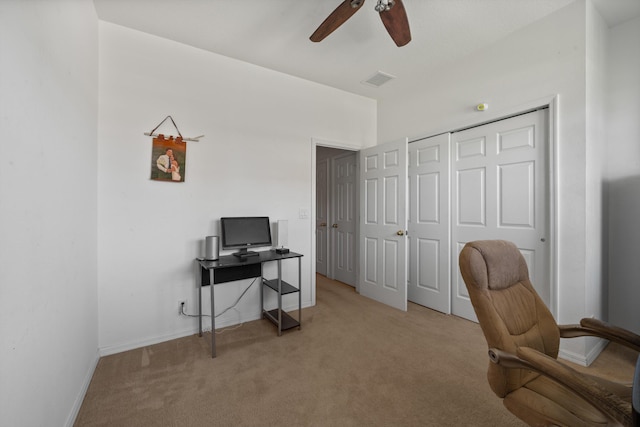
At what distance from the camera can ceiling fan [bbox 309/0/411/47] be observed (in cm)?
174

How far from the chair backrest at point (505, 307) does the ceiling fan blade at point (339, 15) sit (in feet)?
5.49

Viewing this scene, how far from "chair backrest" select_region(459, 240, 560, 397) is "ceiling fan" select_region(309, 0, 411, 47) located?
158 cm

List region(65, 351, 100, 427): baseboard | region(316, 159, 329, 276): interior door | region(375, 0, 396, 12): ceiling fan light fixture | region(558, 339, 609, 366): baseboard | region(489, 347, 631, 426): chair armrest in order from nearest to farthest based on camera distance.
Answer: region(489, 347, 631, 426): chair armrest
region(65, 351, 100, 427): baseboard
region(375, 0, 396, 12): ceiling fan light fixture
region(558, 339, 609, 366): baseboard
region(316, 159, 329, 276): interior door

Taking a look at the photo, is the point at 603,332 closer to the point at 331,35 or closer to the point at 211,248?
the point at 211,248

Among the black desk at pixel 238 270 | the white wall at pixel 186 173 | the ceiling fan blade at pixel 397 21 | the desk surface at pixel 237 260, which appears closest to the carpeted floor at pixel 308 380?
the black desk at pixel 238 270

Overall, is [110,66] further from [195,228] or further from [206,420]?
[206,420]

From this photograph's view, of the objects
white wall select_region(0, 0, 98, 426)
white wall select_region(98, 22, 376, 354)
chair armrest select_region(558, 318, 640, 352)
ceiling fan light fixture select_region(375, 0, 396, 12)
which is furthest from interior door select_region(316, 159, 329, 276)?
chair armrest select_region(558, 318, 640, 352)

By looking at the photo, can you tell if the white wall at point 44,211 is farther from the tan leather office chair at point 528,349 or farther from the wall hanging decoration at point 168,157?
the tan leather office chair at point 528,349

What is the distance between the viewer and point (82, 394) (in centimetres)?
173

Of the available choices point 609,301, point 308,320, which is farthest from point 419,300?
point 609,301

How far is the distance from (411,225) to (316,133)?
1732 millimetres

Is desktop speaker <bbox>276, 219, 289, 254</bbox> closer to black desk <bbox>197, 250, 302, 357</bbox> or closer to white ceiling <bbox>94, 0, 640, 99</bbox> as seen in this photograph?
black desk <bbox>197, 250, 302, 357</bbox>

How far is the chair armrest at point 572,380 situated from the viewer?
2.82 ft

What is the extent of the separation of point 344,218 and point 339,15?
10.0 feet
